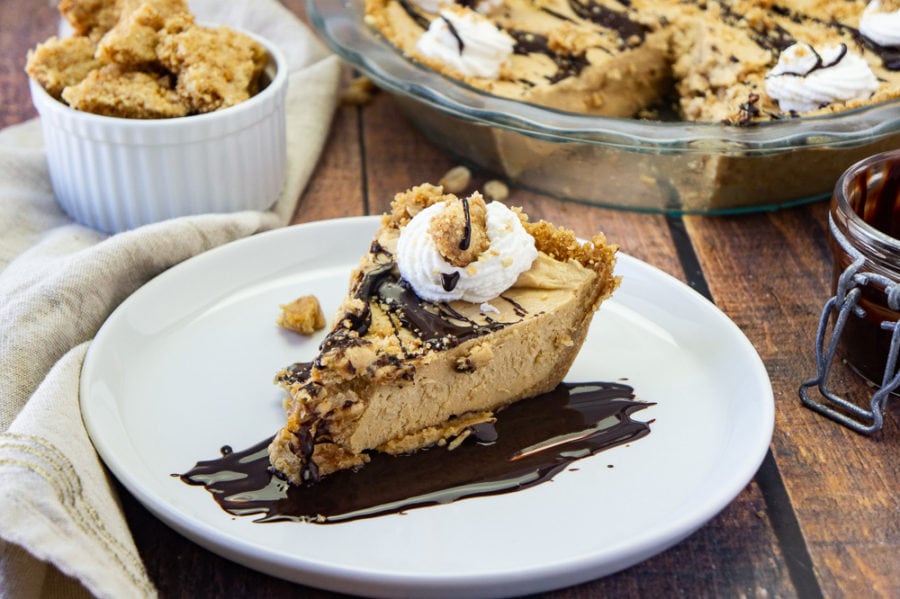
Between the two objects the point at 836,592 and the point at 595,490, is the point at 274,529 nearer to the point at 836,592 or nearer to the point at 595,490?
the point at 595,490

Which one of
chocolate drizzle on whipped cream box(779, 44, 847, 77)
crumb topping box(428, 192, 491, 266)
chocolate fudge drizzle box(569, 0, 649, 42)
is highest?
chocolate drizzle on whipped cream box(779, 44, 847, 77)

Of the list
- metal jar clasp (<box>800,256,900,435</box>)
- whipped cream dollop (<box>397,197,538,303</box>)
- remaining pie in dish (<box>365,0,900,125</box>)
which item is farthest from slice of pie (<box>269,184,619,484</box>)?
remaining pie in dish (<box>365,0,900,125</box>)

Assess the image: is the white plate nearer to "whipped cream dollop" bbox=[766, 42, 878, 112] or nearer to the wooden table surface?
the wooden table surface

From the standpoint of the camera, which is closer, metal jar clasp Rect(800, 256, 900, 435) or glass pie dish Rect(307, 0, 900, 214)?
metal jar clasp Rect(800, 256, 900, 435)

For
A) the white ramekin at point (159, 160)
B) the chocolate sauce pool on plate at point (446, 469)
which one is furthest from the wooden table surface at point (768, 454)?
the white ramekin at point (159, 160)

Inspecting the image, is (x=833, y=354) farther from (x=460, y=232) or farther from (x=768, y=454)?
(x=460, y=232)

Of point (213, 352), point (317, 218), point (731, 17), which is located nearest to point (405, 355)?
point (213, 352)
